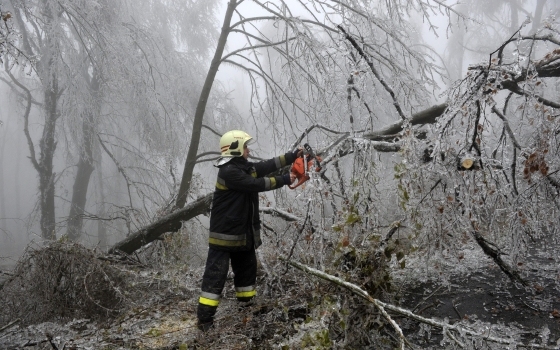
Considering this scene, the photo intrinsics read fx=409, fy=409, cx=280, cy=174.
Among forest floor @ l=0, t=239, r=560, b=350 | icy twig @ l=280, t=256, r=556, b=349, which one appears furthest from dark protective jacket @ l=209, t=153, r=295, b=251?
icy twig @ l=280, t=256, r=556, b=349

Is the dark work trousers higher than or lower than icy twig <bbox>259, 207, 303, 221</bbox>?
lower

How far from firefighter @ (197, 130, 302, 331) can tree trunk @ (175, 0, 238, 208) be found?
6.87ft

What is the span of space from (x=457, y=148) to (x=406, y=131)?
13.7 inches

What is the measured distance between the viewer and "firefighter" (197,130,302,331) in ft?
11.0

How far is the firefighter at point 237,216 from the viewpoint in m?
3.36

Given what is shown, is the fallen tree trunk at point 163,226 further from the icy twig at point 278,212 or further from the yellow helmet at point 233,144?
the yellow helmet at point 233,144

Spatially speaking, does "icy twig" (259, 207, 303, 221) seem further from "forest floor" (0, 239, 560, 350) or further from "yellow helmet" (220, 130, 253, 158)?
"yellow helmet" (220, 130, 253, 158)

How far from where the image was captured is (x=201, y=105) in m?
5.50

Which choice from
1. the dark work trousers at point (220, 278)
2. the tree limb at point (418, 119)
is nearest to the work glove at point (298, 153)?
the tree limb at point (418, 119)

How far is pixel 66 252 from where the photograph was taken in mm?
3959

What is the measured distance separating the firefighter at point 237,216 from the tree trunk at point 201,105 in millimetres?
2093

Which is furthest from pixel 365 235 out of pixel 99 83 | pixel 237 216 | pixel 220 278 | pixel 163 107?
pixel 99 83

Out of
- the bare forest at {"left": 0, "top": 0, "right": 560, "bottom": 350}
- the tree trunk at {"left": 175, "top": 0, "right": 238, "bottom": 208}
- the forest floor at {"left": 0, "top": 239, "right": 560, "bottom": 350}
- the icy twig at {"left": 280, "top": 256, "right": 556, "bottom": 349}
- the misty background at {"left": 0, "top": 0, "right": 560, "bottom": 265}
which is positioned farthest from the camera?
the misty background at {"left": 0, "top": 0, "right": 560, "bottom": 265}

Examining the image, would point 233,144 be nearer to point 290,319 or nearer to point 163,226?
point 290,319
